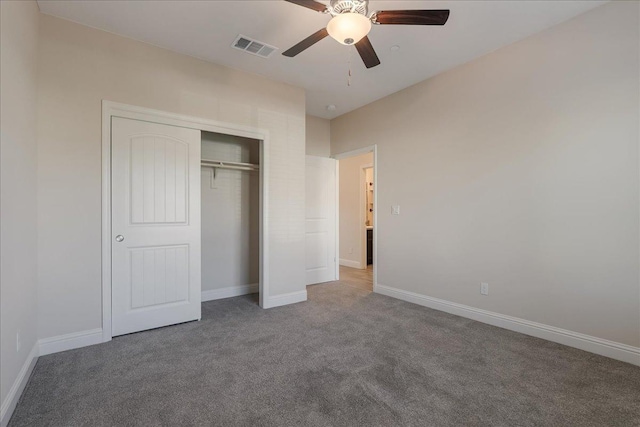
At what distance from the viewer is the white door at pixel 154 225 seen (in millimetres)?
2844

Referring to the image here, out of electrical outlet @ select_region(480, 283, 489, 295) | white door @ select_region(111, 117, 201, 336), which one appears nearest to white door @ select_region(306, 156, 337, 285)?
white door @ select_region(111, 117, 201, 336)

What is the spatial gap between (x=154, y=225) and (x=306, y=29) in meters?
2.48

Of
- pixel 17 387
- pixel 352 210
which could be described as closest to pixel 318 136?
pixel 352 210

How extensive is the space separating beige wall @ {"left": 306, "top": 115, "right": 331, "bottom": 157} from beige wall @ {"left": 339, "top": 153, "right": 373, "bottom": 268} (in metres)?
1.15

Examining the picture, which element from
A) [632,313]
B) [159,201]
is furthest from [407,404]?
[159,201]

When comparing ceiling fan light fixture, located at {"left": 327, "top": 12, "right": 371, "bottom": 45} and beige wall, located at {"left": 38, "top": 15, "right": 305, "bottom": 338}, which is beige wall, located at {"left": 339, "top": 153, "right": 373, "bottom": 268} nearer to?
beige wall, located at {"left": 38, "top": 15, "right": 305, "bottom": 338}

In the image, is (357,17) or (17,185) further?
(17,185)

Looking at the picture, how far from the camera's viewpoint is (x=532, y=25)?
8.91 feet

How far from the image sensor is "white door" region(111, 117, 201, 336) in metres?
2.84

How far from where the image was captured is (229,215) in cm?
423

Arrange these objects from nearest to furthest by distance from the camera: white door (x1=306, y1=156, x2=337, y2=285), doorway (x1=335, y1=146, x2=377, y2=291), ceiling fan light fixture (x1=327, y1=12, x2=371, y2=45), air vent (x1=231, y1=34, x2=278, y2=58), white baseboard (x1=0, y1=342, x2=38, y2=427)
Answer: white baseboard (x1=0, y1=342, x2=38, y2=427) → ceiling fan light fixture (x1=327, y1=12, x2=371, y2=45) → air vent (x1=231, y1=34, x2=278, y2=58) → white door (x1=306, y1=156, x2=337, y2=285) → doorway (x1=335, y1=146, x2=377, y2=291)

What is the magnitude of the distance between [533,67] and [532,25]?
0.37 meters

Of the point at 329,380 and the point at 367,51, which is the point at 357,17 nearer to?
the point at 367,51

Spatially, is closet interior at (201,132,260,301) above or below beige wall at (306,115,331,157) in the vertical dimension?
below
